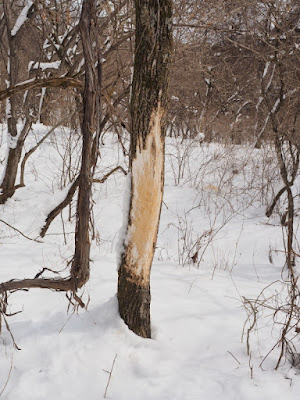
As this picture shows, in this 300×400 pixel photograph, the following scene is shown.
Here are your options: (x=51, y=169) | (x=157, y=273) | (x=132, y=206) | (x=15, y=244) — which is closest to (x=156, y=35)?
(x=132, y=206)

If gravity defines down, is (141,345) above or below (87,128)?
below

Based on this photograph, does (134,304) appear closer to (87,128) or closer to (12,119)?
(87,128)

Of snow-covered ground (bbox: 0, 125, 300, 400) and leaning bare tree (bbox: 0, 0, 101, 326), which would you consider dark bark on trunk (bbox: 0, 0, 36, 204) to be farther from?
leaning bare tree (bbox: 0, 0, 101, 326)

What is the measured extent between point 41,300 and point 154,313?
0.74 metres

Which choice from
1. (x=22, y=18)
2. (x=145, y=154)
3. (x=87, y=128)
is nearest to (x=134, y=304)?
(x=145, y=154)

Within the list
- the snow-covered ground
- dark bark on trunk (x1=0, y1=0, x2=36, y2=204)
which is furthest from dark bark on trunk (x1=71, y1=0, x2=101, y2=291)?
dark bark on trunk (x1=0, y1=0, x2=36, y2=204)

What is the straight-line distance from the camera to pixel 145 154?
4.86 ft

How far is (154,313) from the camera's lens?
1975mm

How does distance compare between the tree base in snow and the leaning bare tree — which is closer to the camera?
the leaning bare tree

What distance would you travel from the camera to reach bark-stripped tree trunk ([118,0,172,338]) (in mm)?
1363

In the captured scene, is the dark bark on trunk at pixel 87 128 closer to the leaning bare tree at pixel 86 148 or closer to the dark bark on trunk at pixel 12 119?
the leaning bare tree at pixel 86 148

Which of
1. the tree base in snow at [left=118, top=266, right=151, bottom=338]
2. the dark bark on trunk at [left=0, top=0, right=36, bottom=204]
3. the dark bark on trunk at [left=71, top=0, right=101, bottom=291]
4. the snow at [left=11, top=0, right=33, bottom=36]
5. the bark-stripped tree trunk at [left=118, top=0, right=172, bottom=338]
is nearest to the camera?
the dark bark on trunk at [left=71, top=0, right=101, bottom=291]

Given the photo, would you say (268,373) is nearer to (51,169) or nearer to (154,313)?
(154,313)

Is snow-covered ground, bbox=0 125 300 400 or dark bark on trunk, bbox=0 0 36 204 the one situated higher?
dark bark on trunk, bbox=0 0 36 204
